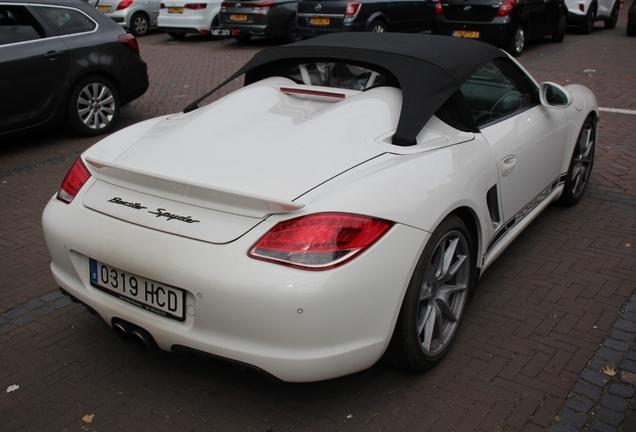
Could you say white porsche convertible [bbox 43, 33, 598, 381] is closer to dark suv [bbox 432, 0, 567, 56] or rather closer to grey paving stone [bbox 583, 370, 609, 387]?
grey paving stone [bbox 583, 370, 609, 387]

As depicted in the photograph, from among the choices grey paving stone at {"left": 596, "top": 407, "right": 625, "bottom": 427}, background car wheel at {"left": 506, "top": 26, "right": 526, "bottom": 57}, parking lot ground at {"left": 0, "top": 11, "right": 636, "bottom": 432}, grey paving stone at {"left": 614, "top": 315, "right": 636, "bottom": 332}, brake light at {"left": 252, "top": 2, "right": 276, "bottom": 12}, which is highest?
brake light at {"left": 252, "top": 2, "right": 276, "bottom": 12}

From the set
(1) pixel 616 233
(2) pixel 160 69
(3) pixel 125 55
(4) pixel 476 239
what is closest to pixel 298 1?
(2) pixel 160 69

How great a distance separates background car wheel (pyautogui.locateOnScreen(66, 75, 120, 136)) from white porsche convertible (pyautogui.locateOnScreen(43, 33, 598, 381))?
162 inches

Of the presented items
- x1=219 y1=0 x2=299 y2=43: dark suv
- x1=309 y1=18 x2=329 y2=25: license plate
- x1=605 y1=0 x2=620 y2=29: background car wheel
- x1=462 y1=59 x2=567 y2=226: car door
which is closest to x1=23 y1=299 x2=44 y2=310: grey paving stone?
x1=462 y1=59 x2=567 y2=226: car door

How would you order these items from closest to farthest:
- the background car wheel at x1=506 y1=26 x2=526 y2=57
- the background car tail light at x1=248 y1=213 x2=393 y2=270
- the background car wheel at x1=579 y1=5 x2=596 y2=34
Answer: the background car tail light at x1=248 y1=213 x2=393 y2=270 < the background car wheel at x1=506 y1=26 x2=526 y2=57 < the background car wheel at x1=579 y1=5 x2=596 y2=34

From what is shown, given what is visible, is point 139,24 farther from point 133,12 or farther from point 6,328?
point 6,328

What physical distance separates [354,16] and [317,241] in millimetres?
11190

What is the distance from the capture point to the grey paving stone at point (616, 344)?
338cm

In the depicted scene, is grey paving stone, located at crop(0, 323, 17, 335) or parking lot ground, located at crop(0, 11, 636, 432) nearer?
parking lot ground, located at crop(0, 11, 636, 432)

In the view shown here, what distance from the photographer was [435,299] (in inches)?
124

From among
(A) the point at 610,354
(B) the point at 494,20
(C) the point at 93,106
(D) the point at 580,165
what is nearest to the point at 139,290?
(A) the point at 610,354

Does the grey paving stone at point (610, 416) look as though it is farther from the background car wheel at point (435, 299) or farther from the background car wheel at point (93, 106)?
the background car wheel at point (93, 106)

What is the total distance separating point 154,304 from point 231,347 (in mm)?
414

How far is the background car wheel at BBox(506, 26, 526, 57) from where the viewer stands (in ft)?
41.0
